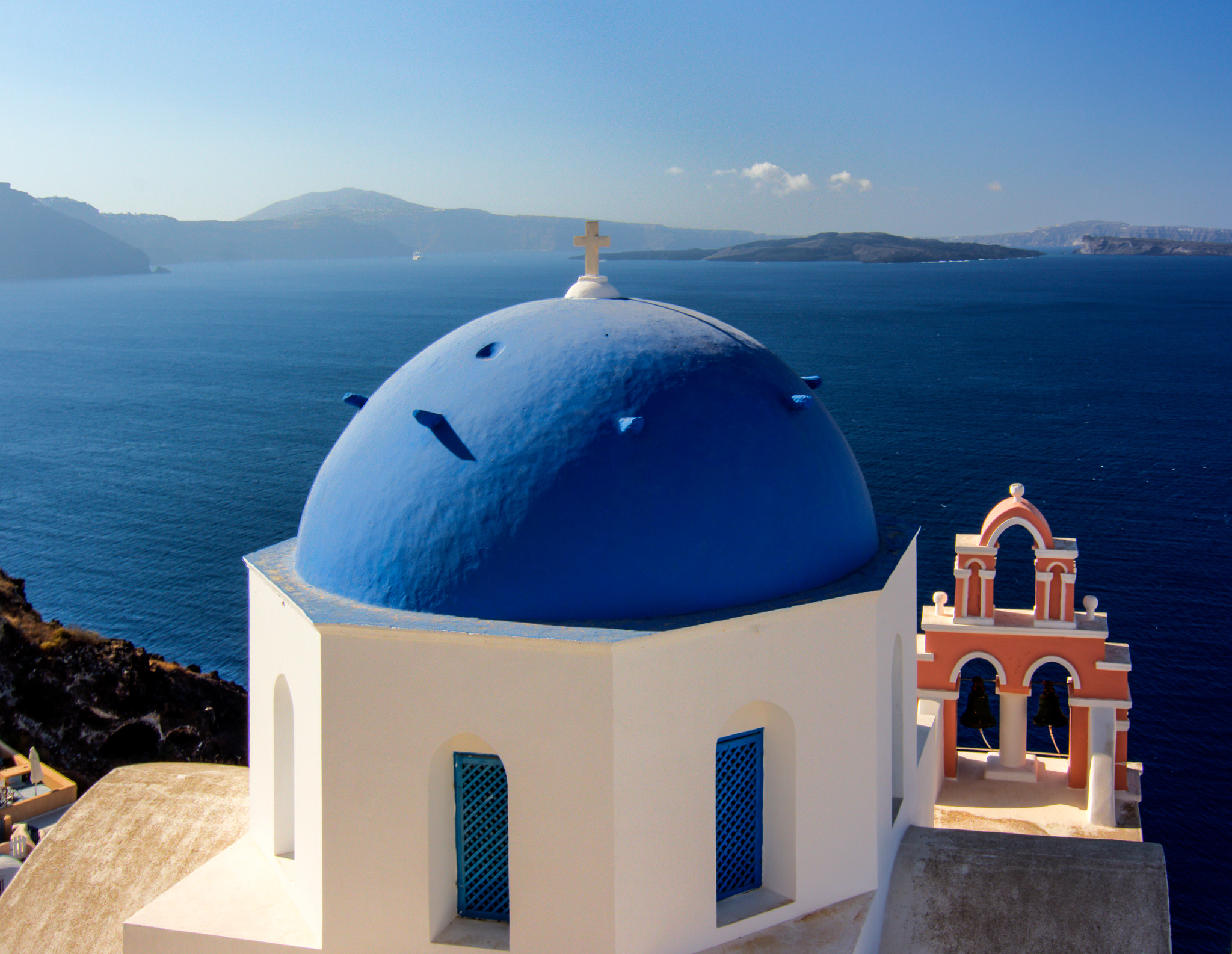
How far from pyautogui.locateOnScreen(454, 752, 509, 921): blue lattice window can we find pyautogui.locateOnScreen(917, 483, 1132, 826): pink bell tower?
23.6 ft

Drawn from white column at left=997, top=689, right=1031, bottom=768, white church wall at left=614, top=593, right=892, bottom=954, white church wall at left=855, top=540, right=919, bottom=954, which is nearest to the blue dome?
white church wall at left=614, top=593, right=892, bottom=954

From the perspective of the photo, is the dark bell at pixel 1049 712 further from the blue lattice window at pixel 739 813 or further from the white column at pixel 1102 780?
the blue lattice window at pixel 739 813

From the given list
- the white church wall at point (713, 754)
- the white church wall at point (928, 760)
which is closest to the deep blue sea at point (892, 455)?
the white church wall at point (928, 760)

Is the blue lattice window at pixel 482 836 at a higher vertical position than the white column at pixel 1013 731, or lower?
higher

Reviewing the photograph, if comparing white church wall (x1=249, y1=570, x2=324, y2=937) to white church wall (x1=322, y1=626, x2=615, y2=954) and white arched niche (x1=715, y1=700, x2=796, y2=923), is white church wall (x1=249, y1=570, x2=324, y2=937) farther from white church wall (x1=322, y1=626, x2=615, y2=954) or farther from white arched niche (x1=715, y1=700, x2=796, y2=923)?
white arched niche (x1=715, y1=700, x2=796, y2=923)

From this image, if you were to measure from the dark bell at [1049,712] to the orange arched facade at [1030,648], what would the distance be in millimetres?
279

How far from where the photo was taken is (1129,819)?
40.7ft

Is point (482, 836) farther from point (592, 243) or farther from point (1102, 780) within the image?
point (1102, 780)

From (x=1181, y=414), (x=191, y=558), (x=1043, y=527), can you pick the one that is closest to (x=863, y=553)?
(x=1043, y=527)

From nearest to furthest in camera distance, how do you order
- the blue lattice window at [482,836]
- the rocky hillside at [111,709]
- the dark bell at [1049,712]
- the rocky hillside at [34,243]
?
1. the blue lattice window at [482,836]
2. the dark bell at [1049,712]
3. the rocky hillside at [111,709]
4. the rocky hillside at [34,243]

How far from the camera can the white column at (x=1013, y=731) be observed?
512 inches

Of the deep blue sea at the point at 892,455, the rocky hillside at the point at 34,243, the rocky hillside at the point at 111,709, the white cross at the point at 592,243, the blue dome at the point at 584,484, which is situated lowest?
the rocky hillside at the point at 111,709

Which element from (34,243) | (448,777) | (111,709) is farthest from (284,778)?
(34,243)

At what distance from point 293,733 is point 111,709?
24742 millimetres
